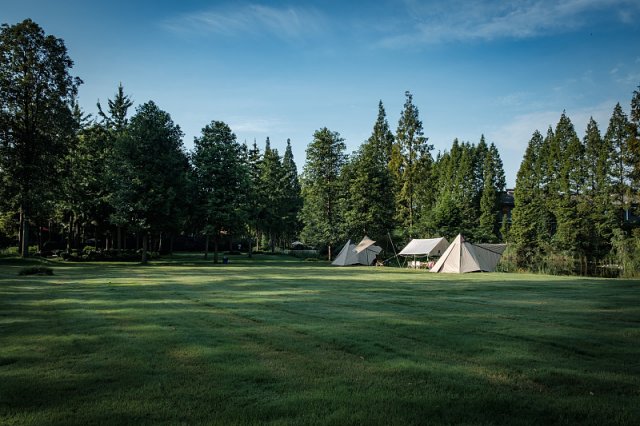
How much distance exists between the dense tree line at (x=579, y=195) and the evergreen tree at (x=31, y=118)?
3662cm

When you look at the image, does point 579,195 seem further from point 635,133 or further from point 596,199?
point 635,133

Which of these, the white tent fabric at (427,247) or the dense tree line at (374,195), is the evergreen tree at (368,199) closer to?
the dense tree line at (374,195)

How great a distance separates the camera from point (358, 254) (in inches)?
1522

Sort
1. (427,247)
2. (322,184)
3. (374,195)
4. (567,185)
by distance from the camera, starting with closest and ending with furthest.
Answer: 1. (427,247)
2. (374,195)
3. (322,184)
4. (567,185)

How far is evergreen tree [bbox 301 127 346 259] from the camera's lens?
152 feet

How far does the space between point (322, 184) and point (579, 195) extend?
29513 mm

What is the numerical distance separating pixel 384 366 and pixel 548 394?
1785 millimetres

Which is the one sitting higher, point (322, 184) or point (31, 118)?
point (31, 118)

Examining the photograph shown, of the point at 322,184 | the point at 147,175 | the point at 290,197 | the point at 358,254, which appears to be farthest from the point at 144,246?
the point at 290,197

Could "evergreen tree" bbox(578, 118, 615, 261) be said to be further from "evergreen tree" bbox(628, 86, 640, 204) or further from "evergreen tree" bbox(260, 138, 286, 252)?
"evergreen tree" bbox(260, 138, 286, 252)

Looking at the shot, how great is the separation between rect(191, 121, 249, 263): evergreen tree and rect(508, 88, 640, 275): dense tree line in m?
24.0

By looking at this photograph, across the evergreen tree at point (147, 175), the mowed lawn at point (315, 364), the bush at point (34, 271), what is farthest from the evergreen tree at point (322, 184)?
the mowed lawn at point (315, 364)

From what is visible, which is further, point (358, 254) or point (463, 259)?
point (358, 254)

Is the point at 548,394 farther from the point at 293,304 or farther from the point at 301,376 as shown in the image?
the point at 293,304
